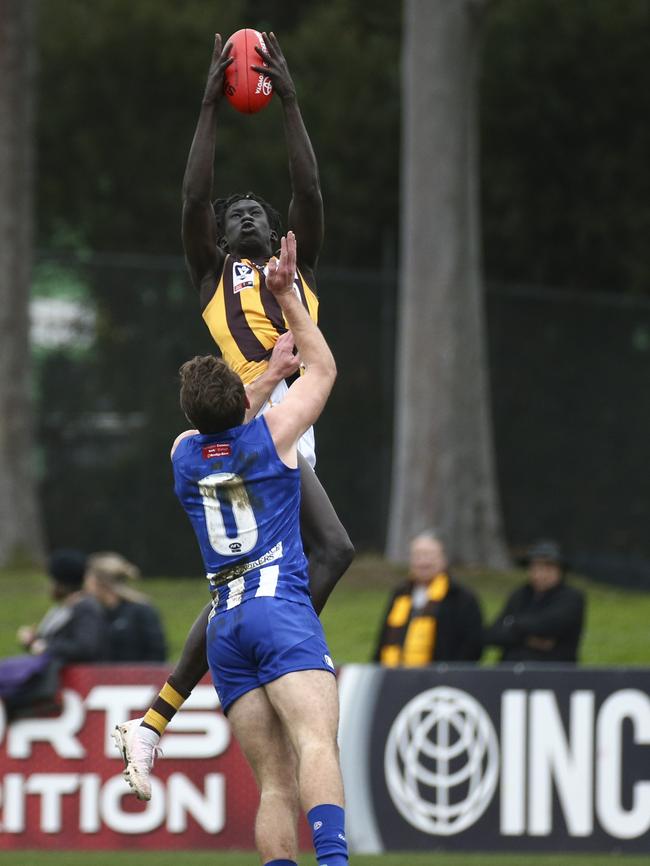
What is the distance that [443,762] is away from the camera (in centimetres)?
1095

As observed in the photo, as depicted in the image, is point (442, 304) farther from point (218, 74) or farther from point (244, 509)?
point (244, 509)

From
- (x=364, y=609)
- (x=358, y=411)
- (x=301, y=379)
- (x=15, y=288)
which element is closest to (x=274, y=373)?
(x=301, y=379)

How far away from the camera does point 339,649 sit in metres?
15.6

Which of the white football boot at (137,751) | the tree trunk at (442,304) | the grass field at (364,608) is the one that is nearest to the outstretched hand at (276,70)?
the white football boot at (137,751)

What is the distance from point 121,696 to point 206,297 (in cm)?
453

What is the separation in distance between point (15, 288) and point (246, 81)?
38.9 feet

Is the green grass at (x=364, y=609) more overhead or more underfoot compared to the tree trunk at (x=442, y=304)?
more underfoot

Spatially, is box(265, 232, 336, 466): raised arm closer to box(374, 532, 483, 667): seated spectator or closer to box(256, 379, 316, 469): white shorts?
box(256, 379, 316, 469): white shorts

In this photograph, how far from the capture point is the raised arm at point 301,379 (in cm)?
650

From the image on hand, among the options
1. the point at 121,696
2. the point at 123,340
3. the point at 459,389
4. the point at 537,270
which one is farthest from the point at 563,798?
the point at 537,270

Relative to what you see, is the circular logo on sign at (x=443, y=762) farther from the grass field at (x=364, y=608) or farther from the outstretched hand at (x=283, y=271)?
the outstretched hand at (x=283, y=271)

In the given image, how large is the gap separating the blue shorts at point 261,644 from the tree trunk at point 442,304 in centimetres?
1174

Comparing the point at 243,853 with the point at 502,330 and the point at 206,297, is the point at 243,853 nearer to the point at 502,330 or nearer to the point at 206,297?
the point at 206,297

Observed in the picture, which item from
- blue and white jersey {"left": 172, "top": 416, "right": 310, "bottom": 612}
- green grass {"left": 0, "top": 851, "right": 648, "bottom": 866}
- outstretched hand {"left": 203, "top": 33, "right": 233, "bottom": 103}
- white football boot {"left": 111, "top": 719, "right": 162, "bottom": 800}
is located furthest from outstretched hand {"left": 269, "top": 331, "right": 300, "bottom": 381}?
green grass {"left": 0, "top": 851, "right": 648, "bottom": 866}
